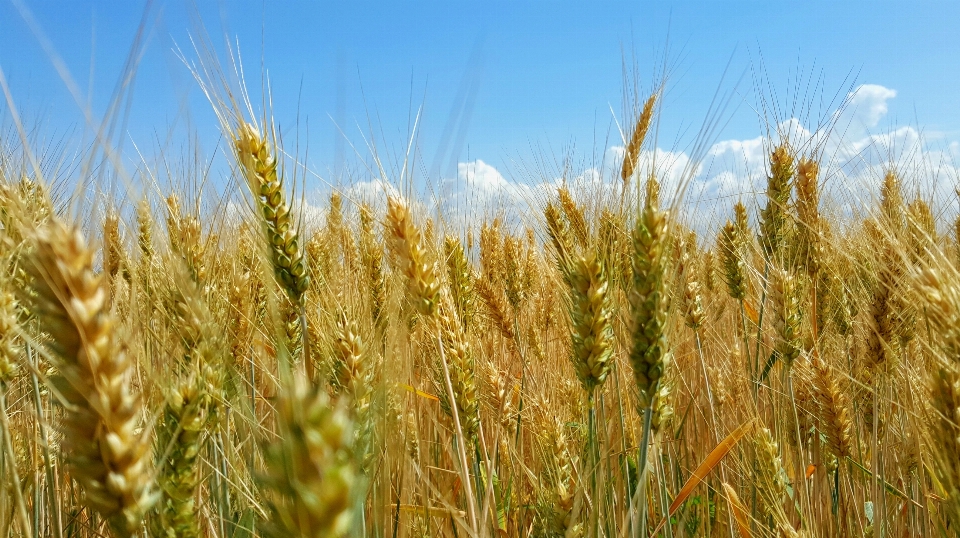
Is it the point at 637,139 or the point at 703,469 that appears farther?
the point at 637,139

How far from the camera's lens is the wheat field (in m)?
0.74

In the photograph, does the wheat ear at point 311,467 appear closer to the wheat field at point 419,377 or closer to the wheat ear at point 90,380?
the wheat field at point 419,377

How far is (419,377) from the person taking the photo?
302cm

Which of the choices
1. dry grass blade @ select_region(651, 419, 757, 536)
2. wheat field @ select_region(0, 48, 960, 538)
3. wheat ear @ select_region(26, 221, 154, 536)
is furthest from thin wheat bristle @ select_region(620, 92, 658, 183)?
wheat ear @ select_region(26, 221, 154, 536)

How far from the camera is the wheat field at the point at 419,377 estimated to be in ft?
2.43

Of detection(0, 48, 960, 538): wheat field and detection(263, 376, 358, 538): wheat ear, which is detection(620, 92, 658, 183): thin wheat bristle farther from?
detection(263, 376, 358, 538): wheat ear

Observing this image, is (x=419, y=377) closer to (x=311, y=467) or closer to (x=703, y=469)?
(x=703, y=469)

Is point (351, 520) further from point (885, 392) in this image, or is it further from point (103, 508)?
point (885, 392)

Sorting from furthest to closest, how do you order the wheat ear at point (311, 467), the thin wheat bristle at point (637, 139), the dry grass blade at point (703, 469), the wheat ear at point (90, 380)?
the thin wheat bristle at point (637, 139) → the dry grass blade at point (703, 469) → the wheat ear at point (90, 380) → the wheat ear at point (311, 467)

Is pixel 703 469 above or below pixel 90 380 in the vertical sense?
below

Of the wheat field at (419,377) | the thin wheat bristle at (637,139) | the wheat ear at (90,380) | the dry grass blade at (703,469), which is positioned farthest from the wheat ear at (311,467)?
the thin wheat bristle at (637,139)

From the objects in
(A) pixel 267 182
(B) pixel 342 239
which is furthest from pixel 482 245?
(A) pixel 267 182

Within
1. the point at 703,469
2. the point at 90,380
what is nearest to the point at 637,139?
the point at 703,469

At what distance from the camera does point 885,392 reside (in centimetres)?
244
